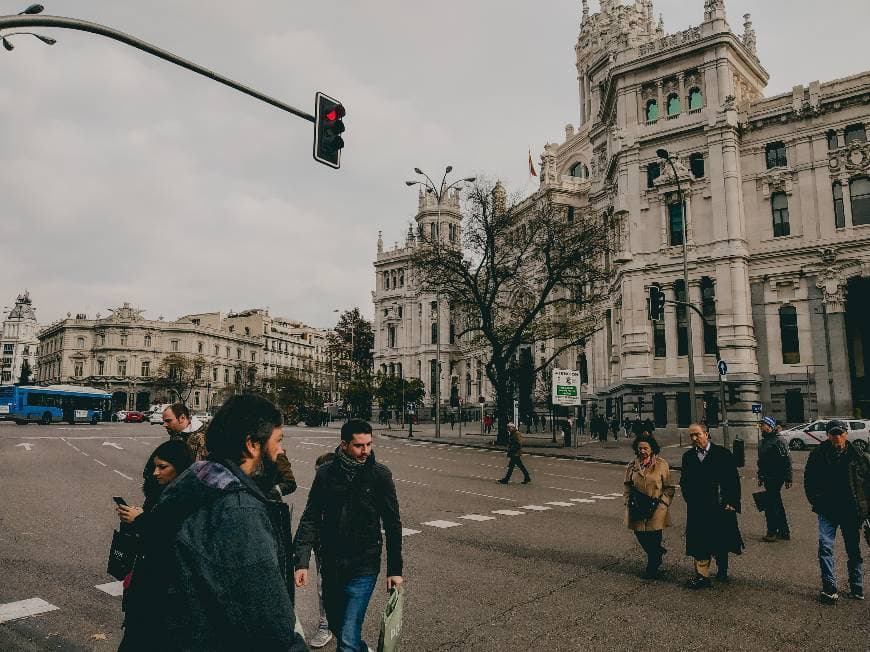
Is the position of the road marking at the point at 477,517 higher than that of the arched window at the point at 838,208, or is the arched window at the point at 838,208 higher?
the arched window at the point at 838,208

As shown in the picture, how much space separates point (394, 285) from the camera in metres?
92.1

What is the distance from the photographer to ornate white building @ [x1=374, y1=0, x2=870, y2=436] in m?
35.8

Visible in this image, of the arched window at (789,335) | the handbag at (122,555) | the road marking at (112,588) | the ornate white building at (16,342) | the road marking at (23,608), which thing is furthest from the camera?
the ornate white building at (16,342)

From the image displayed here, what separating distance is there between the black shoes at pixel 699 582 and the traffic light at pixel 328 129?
7240 millimetres

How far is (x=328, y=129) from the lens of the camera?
31.2 feet

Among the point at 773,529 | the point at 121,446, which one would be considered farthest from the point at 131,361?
the point at 773,529

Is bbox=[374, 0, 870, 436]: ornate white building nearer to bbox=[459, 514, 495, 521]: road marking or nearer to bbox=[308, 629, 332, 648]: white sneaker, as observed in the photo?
bbox=[459, 514, 495, 521]: road marking

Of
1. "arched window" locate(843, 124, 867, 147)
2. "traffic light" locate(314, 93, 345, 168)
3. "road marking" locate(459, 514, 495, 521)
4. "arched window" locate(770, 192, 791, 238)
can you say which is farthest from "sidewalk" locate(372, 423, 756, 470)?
"arched window" locate(843, 124, 867, 147)

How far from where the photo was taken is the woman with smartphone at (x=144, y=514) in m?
2.08

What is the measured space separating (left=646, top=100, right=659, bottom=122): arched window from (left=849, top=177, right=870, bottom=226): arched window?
11637 mm

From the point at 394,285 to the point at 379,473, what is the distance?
88.1 m

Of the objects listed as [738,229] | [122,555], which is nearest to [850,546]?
[122,555]

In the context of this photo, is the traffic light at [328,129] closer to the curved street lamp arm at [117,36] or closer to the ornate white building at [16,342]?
the curved street lamp arm at [117,36]

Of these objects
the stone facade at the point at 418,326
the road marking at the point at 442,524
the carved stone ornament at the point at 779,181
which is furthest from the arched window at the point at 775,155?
the stone facade at the point at 418,326
